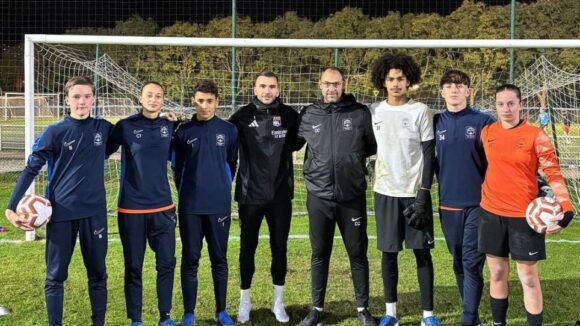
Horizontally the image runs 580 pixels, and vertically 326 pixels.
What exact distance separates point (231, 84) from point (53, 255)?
4.65 metres

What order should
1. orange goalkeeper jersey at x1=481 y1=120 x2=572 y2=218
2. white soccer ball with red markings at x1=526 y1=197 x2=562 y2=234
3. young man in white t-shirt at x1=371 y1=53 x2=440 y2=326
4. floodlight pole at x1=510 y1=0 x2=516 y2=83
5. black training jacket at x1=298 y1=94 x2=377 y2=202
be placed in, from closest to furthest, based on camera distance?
white soccer ball with red markings at x1=526 y1=197 x2=562 y2=234 → orange goalkeeper jersey at x1=481 y1=120 x2=572 y2=218 → young man in white t-shirt at x1=371 y1=53 x2=440 y2=326 → black training jacket at x1=298 y1=94 x2=377 y2=202 → floodlight pole at x1=510 y1=0 x2=516 y2=83

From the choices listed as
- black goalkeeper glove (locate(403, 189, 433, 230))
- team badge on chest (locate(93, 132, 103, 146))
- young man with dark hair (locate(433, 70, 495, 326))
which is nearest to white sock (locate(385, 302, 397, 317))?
young man with dark hair (locate(433, 70, 495, 326))

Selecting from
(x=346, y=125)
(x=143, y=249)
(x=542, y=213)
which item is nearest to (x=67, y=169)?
(x=143, y=249)

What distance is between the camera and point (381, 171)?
3.82 m

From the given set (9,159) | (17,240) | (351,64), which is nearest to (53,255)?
(17,240)

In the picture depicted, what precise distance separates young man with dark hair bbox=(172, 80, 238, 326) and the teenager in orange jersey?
173cm

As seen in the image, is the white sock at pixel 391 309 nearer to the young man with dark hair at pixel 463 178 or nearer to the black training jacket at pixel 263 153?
the young man with dark hair at pixel 463 178

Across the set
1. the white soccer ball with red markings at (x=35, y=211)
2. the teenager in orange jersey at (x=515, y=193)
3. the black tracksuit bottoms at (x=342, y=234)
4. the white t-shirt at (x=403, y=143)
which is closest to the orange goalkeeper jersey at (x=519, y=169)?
the teenager in orange jersey at (x=515, y=193)

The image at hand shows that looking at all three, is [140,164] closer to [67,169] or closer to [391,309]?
[67,169]

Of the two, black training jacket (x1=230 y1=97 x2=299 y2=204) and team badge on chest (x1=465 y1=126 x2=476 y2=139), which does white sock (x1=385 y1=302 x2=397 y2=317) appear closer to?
black training jacket (x1=230 y1=97 x2=299 y2=204)

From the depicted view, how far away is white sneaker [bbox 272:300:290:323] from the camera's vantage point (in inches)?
161

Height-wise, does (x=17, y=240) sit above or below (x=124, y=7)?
below

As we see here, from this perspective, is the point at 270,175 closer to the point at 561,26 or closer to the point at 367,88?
the point at 367,88

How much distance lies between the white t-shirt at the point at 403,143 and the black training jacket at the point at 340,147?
14cm
